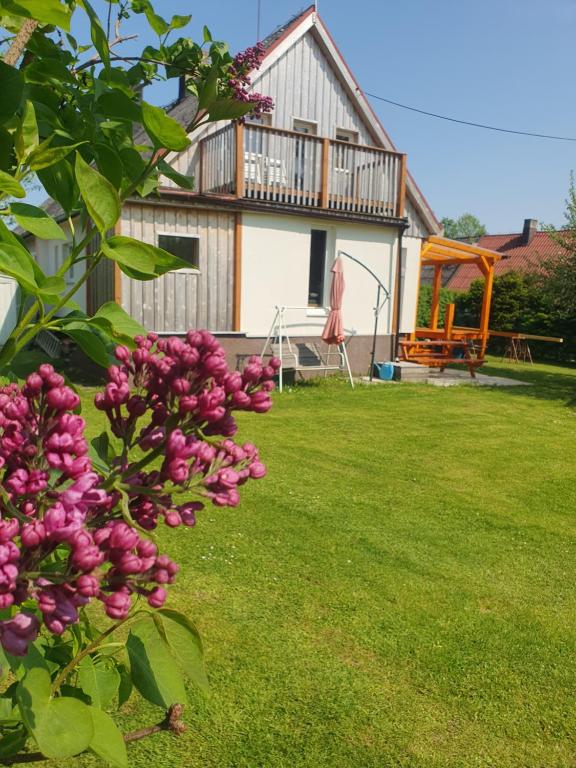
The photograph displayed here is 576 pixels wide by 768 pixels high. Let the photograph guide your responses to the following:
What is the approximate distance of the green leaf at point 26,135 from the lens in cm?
100

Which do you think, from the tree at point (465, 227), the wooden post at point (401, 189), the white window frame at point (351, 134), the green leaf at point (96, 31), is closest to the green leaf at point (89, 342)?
the green leaf at point (96, 31)

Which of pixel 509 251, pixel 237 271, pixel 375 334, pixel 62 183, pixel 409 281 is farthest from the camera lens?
pixel 509 251

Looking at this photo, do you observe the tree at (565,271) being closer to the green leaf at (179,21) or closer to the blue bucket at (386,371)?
the blue bucket at (386,371)

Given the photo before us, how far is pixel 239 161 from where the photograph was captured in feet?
43.2

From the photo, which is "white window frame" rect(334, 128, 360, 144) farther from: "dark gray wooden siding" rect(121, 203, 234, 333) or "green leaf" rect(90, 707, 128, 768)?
"green leaf" rect(90, 707, 128, 768)

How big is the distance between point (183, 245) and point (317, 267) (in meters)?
3.18

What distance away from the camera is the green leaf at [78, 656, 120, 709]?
116cm

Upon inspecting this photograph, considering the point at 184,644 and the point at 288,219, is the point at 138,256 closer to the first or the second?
the point at 184,644

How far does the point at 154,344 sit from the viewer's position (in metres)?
1.04

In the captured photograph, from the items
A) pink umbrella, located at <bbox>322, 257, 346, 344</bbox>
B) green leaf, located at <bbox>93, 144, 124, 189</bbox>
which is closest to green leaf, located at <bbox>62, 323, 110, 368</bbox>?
green leaf, located at <bbox>93, 144, 124, 189</bbox>

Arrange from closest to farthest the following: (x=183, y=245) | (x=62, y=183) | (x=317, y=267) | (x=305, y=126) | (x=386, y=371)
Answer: (x=62, y=183), (x=183, y=245), (x=317, y=267), (x=386, y=371), (x=305, y=126)

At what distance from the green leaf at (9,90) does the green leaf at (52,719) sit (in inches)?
30.5

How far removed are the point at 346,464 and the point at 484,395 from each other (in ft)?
23.8

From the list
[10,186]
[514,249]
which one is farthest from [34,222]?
[514,249]
